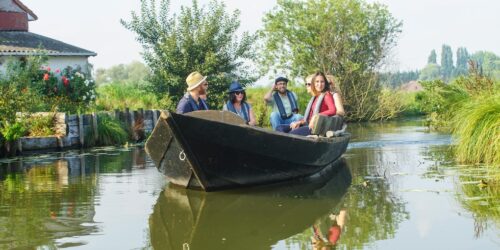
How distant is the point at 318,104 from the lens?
14.7 m

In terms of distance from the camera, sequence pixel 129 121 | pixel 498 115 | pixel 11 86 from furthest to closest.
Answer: pixel 129 121, pixel 11 86, pixel 498 115

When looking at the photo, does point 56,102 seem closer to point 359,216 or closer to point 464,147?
point 464,147

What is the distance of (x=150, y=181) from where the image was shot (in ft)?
47.0

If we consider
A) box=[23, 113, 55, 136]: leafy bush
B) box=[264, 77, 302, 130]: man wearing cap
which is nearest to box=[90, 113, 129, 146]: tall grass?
box=[23, 113, 55, 136]: leafy bush

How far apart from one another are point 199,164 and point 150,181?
2.55 meters

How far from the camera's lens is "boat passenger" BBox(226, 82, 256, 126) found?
47.1ft

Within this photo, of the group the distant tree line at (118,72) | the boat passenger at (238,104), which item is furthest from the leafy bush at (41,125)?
the distant tree line at (118,72)

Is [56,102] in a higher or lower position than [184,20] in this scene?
lower

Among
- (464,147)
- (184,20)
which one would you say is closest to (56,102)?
(184,20)

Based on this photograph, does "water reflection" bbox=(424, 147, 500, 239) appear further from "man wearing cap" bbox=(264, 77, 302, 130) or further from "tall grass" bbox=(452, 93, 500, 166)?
"man wearing cap" bbox=(264, 77, 302, 130)

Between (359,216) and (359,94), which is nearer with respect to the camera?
(359,216)

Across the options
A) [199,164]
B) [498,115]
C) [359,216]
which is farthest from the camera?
[498,115]

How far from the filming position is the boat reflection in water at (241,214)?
8.73 meters

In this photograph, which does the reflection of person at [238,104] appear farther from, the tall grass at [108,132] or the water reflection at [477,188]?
the tall grass at [108,132]
